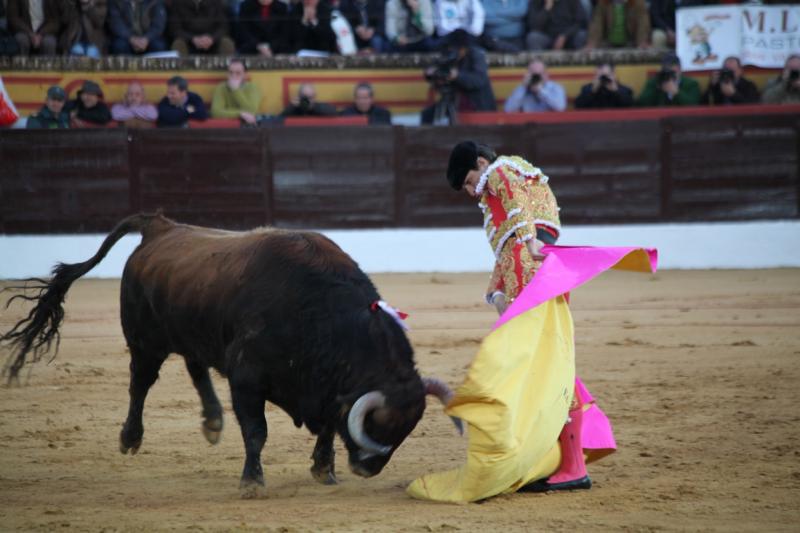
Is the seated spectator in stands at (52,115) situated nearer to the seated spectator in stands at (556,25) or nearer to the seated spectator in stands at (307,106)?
the seated spectator in stands at (307,106)

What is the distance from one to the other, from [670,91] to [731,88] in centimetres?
Answer: 51

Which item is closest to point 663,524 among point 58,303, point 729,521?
point 729,521

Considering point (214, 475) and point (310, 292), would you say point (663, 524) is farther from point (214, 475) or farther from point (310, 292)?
point (214, 475)

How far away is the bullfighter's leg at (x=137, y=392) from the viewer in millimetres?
4641

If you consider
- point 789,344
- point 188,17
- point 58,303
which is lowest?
point 789,344

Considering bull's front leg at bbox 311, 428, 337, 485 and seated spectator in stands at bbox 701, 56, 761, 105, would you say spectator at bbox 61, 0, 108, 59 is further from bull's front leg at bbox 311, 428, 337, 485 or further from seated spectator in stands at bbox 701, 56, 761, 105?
bull's front leg at bbox 311, 428, 337, 485

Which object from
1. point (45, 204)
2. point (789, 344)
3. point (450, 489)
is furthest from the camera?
point (45, 204)

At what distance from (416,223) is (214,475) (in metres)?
6.15

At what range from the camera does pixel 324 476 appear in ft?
13.3

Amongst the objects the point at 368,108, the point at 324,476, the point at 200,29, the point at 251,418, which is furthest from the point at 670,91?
the point at 251,418

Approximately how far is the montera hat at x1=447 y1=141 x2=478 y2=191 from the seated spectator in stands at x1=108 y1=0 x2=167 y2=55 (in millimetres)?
7056

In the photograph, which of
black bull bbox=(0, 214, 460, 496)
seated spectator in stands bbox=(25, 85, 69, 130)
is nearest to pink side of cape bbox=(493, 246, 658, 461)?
black bull bbox=(0, 214, 460, 496)

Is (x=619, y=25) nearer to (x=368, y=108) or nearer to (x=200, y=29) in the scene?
(x=368, y=108)

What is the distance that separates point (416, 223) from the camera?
1033cm
